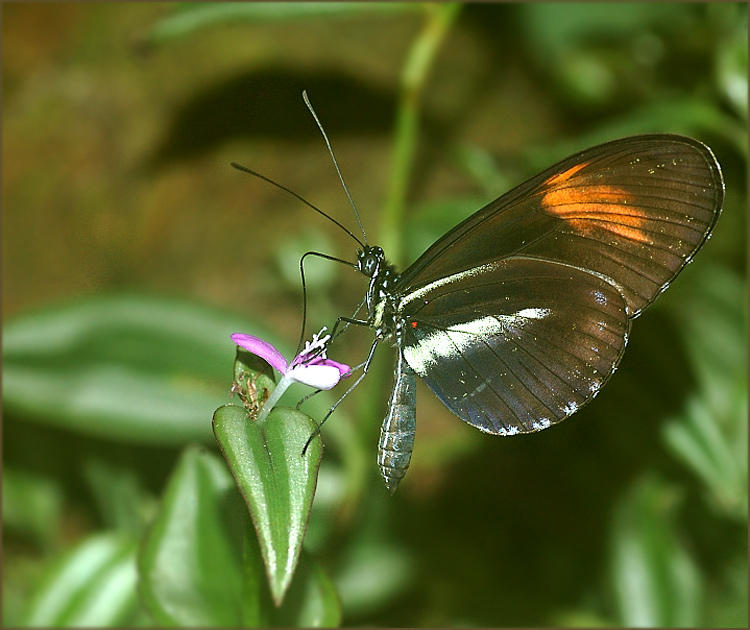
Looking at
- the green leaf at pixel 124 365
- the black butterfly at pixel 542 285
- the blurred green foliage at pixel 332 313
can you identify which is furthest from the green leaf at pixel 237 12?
the black butterfly at pixel 542 285

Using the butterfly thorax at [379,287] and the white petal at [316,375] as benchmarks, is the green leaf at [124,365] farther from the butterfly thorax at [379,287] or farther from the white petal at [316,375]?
the white petal at [316,375]

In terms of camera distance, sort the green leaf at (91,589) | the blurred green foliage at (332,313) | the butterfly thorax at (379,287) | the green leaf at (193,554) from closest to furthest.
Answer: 1. the butterfly thorax at (379,287)
2. the green leaf at (193,554)
3. the green leaf at (91,589)
4. the blurred green foliage at (332,313)

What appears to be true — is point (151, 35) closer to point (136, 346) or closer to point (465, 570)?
point (136, 346)

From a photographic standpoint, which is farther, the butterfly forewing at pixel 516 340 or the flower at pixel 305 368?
the butterfly forewing at pixel 516 340

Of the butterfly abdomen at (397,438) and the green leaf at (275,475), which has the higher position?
the butterfly abdomen at (397,438)

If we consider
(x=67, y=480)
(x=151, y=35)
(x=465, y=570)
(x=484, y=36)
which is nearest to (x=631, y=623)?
(x=465, y=570)

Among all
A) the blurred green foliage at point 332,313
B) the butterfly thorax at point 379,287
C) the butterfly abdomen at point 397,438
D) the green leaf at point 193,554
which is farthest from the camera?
the blurred green foliage at point 332,313

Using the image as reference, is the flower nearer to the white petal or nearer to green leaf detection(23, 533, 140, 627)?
the white petal
